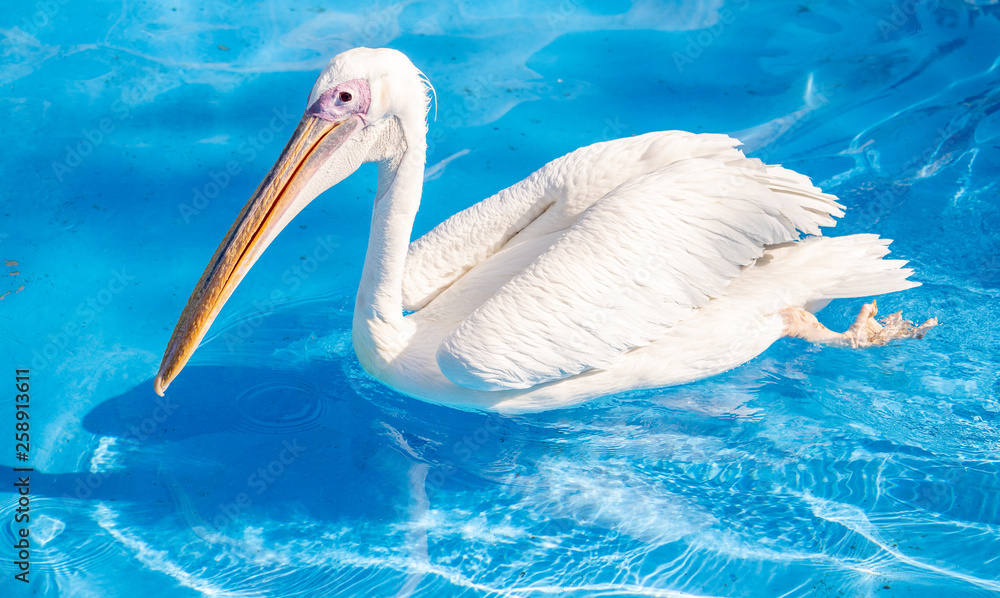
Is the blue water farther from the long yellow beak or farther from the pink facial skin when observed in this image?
the pink facial skin

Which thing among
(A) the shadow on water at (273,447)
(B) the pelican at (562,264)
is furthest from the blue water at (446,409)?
(B) the pelican at (562,264)

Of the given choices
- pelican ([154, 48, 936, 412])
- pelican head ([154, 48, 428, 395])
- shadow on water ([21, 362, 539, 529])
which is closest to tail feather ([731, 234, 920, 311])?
pelican ([154, 48, 936, 412])

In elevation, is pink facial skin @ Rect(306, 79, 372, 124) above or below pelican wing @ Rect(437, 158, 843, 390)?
above

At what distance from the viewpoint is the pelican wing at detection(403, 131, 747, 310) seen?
3.36 meters

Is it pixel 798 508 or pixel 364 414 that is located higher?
pixel 364 414

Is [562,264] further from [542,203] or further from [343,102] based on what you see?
[343,102]

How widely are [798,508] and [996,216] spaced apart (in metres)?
2.30

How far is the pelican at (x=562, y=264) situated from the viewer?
2.82 metres

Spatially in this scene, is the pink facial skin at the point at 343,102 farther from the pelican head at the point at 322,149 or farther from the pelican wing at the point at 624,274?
the pelican wing at the point at 624,274

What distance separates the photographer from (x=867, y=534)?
301 centimetres

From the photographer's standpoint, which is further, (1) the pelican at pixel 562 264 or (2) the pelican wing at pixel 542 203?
(2) the pelican wing at pixel 542 203

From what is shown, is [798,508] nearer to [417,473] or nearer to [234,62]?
[417,473]

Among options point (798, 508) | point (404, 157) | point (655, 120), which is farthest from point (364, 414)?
point (655, 120)

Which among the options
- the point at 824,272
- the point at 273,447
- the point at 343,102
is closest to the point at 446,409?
the point at 273,447
